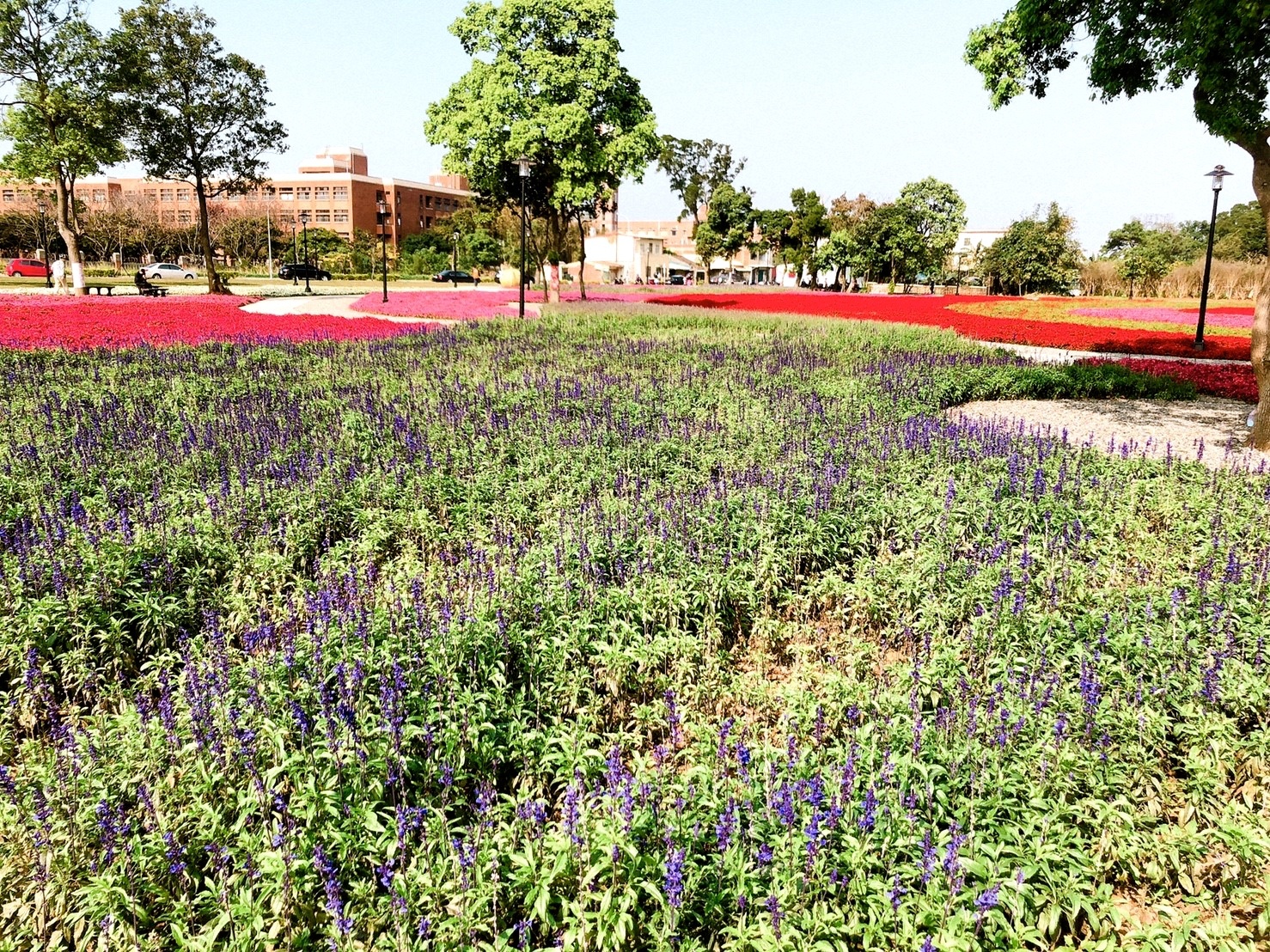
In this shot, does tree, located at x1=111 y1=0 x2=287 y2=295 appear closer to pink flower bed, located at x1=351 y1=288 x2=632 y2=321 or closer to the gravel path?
pink flower bed, located at x1=351 y1=288 x2=632 y2=321

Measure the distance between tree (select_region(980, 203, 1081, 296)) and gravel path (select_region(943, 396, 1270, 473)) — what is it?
5011 centimetres

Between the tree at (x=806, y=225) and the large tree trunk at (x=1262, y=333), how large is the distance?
78.7 metres

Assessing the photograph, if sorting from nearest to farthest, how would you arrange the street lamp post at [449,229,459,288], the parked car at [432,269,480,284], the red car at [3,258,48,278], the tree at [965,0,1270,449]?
the tree at [965,0,1270,449], the red car at [3,258,48,278], the parked car at [432,269,480,284], the street lamp post at [449,229,459,288]

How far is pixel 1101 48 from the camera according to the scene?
991 cm

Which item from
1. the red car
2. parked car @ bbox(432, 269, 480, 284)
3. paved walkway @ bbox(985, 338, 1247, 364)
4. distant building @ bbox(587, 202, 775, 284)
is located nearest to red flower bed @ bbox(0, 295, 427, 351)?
paved walkway @ bbox(985, 338, 1247, 364)

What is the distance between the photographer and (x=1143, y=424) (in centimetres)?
1109

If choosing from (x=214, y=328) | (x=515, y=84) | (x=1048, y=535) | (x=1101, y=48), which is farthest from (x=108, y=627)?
(x=515, y=84)

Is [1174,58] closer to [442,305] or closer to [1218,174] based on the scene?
[1218,174]

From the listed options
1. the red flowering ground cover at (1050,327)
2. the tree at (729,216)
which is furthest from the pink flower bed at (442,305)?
the tree at (729,216)

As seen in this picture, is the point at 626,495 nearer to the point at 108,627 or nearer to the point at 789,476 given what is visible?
the point at 789,476

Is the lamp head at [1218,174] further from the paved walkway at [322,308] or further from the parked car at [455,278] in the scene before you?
the parked car at [455,278]

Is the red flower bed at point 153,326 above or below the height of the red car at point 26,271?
below

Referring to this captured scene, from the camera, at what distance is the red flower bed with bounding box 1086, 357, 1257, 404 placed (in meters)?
13.5

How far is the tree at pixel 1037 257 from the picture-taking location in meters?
56.7
